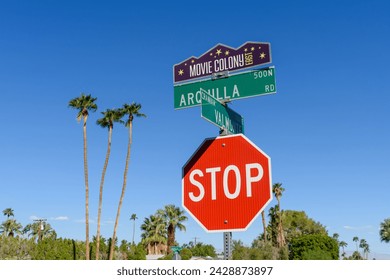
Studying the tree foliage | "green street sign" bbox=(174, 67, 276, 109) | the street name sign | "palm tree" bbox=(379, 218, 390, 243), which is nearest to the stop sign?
"green street sign" bbox=(174, 67, 276, 109)

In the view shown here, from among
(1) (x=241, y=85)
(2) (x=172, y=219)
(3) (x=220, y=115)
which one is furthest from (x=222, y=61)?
(2) (x=172, y=219)

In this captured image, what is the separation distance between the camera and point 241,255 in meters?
54.0

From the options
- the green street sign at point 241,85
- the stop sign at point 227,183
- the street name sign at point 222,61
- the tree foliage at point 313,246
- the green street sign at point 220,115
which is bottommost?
the tree foliage at point 313,246

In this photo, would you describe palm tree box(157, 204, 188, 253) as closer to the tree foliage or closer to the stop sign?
the tree foliage

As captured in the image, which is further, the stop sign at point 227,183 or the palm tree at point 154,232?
the palm tree at point 154,232

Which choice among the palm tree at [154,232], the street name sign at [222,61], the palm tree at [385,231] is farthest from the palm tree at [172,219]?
the street name sign at [222,61]

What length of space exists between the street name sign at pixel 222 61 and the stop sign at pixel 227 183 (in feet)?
4.66

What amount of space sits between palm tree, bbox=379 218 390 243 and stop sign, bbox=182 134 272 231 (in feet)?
233

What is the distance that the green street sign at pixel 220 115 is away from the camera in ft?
17.9

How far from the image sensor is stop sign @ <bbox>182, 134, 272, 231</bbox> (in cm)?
505

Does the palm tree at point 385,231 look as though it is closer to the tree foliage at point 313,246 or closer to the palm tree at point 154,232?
the tree foliage at point 313,246

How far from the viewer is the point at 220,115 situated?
5781mm
